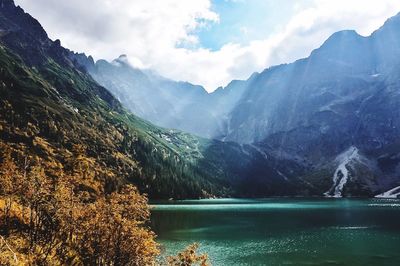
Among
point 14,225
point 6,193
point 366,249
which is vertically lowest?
point 366,249

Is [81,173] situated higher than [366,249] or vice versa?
[81,173]

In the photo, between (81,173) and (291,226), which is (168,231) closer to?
(291,226)

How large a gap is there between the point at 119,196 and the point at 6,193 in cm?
1589

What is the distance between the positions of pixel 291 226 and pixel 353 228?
19.9 metres

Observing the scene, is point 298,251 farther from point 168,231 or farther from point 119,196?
point 119,196

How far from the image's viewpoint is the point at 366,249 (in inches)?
3585

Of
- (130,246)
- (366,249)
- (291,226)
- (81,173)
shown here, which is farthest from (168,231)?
(130,246)

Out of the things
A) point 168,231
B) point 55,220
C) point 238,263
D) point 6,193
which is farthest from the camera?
point 168,231

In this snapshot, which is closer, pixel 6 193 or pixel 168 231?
pixel 6 193

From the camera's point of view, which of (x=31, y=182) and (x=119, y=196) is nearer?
(x=119, y=196)

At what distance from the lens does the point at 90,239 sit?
123 feet

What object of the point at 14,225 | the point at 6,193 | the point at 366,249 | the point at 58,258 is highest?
the point at 6,193

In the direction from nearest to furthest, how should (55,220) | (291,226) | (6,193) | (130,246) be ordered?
(130,246) < (55,220) < (6,193) < (291,226)

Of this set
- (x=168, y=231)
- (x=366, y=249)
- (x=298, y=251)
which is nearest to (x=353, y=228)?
(x=366, y=249)
